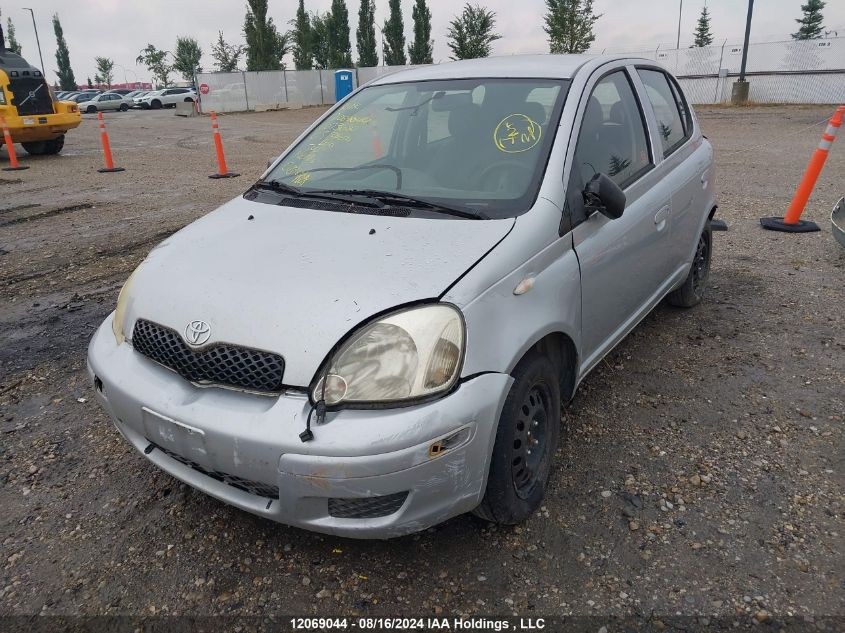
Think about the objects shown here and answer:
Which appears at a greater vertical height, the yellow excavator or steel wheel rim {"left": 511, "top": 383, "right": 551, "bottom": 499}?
the yellow excavator

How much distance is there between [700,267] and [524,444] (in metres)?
2.82

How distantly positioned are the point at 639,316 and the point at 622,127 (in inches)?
39.7

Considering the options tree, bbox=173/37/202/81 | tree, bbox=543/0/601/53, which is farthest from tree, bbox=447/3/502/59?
tree, bbox=173/37/202/81

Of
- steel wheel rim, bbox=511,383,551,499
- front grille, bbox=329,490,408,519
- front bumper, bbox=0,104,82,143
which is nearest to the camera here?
front grille, bbox=329,490,408,519

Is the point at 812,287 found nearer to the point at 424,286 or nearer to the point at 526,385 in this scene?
the point at 526,385

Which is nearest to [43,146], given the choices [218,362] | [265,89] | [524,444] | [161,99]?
[218,362]

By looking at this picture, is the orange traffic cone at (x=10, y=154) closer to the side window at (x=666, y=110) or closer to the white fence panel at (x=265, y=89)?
the side window at (x=666, y=110)

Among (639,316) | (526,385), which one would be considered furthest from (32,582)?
(639,316)

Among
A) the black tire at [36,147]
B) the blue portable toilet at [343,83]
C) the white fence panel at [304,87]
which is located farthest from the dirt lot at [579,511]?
the white fence panel at [304,87]

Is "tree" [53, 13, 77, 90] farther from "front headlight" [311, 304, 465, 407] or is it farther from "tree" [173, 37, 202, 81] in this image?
"front headlight" [311, 304, 465, 407]

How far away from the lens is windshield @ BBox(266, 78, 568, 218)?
107 inches

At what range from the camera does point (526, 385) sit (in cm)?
228

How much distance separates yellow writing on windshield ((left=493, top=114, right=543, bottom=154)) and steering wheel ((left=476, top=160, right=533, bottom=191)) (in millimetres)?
90

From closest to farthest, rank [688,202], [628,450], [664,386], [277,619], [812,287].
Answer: [277,619] → [628,450] → [664,386] → [688,202] → [812,287]
